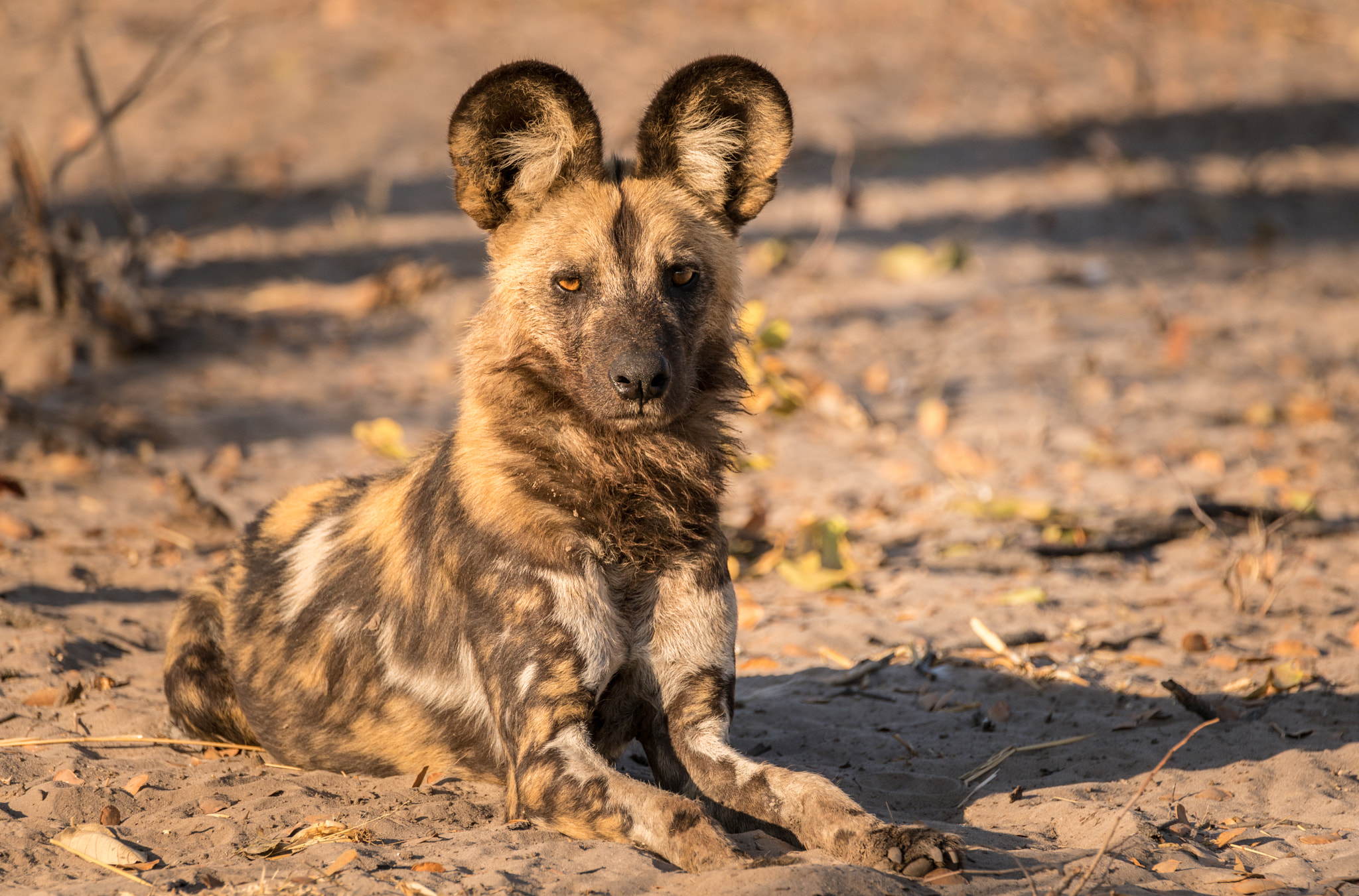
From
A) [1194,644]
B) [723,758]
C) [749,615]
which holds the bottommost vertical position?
[749,615]

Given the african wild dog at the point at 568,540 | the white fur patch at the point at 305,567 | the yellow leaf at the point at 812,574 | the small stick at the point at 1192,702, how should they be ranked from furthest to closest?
1. the yellow leaf at the point at 812,574
2. the small stick at the point at 1192,702
3. the white fur patch at the point at 305,567
4. the african wild dog at the point at 568,540

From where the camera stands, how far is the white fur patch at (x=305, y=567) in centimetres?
364

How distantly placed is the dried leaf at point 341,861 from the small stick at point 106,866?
1.33 ft

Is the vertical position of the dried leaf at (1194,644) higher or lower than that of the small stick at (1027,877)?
lower

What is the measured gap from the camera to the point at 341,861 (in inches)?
107

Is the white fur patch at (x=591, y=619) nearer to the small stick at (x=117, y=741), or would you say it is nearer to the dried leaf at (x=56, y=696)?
the small stick at (x=117, y=741)

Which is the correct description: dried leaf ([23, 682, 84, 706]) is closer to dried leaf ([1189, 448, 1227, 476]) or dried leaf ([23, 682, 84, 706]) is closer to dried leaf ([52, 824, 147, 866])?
dried leaf ([52, 824, 147, 866])

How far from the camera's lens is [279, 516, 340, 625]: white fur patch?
3.64m

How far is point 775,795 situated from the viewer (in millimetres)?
2959

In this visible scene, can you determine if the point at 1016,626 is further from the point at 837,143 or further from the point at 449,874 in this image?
the point at 837,143

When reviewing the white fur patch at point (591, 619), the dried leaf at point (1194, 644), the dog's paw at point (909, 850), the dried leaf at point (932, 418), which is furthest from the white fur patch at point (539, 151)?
the dried leaf at point (932, 418)

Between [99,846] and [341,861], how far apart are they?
0.72m

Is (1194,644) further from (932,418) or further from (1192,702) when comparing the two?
(932,418)

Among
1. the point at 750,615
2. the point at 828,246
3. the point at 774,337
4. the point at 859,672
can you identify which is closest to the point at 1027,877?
the point at 859,672
